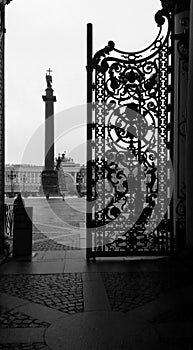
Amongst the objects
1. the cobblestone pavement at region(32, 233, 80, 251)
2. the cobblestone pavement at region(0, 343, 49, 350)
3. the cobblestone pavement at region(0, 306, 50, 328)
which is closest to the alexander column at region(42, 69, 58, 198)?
the cobblestone pavement at region(32, 233, 80, 251)

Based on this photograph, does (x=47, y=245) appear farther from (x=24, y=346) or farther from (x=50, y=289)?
(x=24, y=346)

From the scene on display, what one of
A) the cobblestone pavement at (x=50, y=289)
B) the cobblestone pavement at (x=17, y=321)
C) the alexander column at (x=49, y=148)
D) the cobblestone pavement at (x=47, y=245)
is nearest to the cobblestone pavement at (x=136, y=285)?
the cobblestone pavement at (x=50, y=289)

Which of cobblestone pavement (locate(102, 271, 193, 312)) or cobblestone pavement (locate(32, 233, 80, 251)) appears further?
cobblestone pavement (locate(32, 233, 80, 251))

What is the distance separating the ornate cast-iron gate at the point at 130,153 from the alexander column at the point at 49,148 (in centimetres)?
1849

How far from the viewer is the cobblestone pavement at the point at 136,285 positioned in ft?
14.4

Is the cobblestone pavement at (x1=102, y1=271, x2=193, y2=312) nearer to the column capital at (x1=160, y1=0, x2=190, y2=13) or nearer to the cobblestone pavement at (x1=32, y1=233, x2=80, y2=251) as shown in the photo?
the cobblestone pavement at (x1=32, y1=233, x2=80, y2=251)

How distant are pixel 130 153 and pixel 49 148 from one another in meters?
20.9

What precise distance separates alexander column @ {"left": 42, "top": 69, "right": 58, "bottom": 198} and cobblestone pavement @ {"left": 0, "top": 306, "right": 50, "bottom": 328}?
21.2 metres

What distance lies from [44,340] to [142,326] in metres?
0.99

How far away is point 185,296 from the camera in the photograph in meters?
4.55

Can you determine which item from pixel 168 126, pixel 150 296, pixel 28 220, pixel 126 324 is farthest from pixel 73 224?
pixel 126 324

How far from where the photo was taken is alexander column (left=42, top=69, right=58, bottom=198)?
26.4 m

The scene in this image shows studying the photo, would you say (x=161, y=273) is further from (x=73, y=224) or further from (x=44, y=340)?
(x=73, y=224)

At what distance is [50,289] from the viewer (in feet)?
16.2
